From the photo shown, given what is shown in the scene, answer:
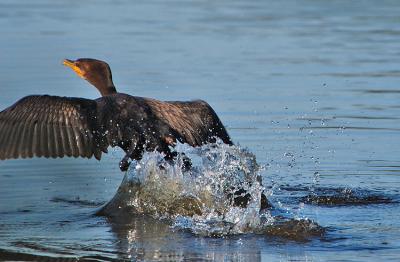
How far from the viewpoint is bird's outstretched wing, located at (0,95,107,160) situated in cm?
968

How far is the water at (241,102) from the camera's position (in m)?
8.95

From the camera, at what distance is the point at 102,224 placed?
9656mm

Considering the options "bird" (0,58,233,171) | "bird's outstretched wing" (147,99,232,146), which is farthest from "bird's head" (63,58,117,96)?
"bird" (0,58,233,171)

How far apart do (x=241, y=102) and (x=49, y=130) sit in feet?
15.6

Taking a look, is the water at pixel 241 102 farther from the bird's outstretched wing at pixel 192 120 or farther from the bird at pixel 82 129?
the bird's outstretched wing at pixel 192 120

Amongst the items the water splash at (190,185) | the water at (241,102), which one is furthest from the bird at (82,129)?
the water at (241,102)

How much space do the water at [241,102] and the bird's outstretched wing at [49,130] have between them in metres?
0.59

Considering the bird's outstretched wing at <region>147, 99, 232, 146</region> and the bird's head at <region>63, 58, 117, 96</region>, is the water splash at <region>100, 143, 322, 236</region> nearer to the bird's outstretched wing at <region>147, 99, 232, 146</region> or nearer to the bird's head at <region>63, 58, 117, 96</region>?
the bird's outstretched wing at <region>147, 99, 232, 146</region>

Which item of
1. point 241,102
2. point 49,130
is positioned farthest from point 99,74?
point 241,102

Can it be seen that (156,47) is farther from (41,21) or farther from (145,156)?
(145,156)

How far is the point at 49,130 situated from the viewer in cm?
973

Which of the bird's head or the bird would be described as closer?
the bird

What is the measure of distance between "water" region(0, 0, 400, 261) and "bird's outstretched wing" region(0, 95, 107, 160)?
0.59 metres

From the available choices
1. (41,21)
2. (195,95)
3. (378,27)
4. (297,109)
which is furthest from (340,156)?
(41,21)
